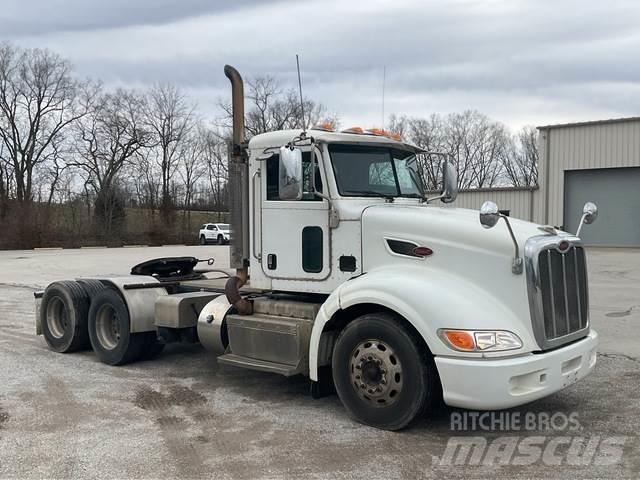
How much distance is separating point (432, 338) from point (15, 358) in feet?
20.1

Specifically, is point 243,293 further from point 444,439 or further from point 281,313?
point 444,439

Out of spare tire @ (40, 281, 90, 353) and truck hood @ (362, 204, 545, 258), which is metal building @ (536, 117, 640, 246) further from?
truck hood @ (362, 204, 545, 258)

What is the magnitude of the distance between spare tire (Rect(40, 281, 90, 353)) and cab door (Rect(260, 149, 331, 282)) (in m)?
3.38

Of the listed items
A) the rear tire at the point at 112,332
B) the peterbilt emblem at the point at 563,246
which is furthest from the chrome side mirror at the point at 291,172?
the rear tire at the point at 112,332

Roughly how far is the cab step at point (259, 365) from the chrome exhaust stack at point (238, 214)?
1.58ft

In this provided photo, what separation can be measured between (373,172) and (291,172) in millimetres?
1058

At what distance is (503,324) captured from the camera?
15.6 feet

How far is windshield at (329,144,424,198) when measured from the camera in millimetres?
5895

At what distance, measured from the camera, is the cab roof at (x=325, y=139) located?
19.5 ft

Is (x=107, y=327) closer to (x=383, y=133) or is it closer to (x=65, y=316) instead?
(x=65, y=316)

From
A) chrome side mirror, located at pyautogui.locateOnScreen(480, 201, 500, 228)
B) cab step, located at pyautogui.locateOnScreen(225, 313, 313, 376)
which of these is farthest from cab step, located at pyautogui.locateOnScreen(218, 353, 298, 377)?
chrome side mirror, located at pyautogui.locateOnScreen(480, 201, 500, 228)

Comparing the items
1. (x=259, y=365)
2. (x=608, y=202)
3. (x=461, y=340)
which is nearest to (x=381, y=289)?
(x=461, y=340)

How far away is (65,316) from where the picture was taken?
860 centimetres

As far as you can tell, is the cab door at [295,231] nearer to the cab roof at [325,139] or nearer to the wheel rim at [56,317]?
the cab roof at [325,139]
